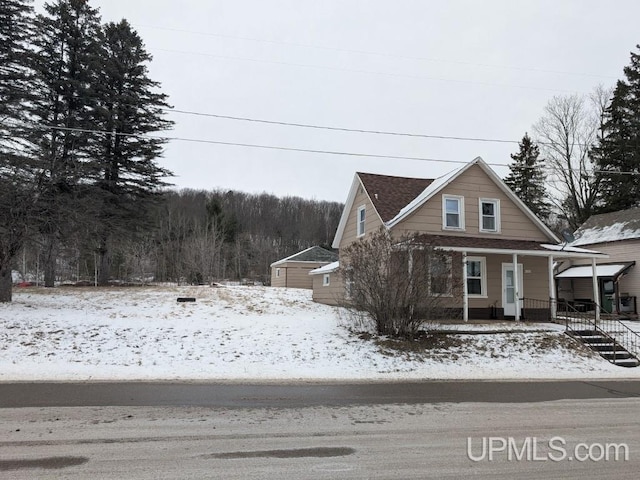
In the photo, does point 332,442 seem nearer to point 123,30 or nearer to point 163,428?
point 163,428

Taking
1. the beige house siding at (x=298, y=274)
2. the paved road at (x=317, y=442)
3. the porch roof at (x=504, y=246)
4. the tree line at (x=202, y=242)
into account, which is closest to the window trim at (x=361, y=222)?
the porch roof at (x=504, y=246)

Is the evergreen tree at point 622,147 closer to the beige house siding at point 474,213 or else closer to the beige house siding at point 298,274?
the beige house siding at point 474,213

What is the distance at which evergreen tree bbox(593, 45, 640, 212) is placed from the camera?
123 feet

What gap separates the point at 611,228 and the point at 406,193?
13.4 meters

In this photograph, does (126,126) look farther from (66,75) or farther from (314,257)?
(314,257)

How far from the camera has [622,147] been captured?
3788 centimetres

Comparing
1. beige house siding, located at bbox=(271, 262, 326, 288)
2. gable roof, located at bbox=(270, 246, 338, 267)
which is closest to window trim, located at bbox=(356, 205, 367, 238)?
beige house siding, located at bbox=(271, 262, 326, 288)

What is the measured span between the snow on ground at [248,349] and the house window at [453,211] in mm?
4842

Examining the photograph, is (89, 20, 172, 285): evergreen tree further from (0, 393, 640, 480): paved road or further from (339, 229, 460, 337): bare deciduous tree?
(0, 393, 640, 480): paved road

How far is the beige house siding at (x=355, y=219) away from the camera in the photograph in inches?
807

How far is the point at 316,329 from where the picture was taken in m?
15.0

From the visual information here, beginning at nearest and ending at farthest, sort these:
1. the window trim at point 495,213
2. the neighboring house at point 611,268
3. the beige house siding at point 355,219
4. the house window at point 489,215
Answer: the window trim at point 495,213 < the house window at point 489,215 < the beige house siding at point 355,219 < the neighboring house at point 611,268

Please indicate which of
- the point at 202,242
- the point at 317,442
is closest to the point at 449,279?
the point at 317,442

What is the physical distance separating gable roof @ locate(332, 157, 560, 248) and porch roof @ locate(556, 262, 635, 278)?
5379 mm
